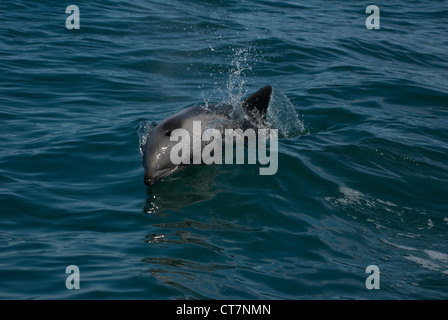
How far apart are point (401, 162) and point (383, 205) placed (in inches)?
78.9

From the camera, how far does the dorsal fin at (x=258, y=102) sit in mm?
11617

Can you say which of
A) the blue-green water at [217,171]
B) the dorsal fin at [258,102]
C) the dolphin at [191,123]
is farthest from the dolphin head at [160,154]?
the dorsal fin at [258,102]

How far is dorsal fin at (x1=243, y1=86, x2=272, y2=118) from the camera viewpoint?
11.6 metres

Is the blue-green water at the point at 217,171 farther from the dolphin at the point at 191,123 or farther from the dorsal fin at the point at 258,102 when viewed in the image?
the dorsal fin at the point at 258,102

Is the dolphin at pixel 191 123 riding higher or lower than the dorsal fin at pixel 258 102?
lower

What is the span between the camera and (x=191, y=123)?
10906 mm

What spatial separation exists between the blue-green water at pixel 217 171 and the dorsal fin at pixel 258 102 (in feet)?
2.88

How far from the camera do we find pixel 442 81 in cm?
1734

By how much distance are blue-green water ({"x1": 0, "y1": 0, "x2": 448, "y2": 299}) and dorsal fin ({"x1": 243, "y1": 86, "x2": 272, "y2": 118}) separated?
34.6 inches

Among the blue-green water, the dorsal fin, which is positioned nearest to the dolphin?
the dorsal fin

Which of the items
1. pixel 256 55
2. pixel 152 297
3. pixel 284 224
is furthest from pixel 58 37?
pixel 152 297

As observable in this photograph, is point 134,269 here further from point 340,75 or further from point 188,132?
point 340,75

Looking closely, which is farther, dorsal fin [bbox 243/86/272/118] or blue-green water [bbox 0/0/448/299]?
dorsal fin [bbox 243/86/272/118]

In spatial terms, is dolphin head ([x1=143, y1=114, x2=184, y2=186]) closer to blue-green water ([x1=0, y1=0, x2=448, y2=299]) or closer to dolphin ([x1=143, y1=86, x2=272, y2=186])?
dolphin ([x1=143, y1=86, x2=272, y2=186])
